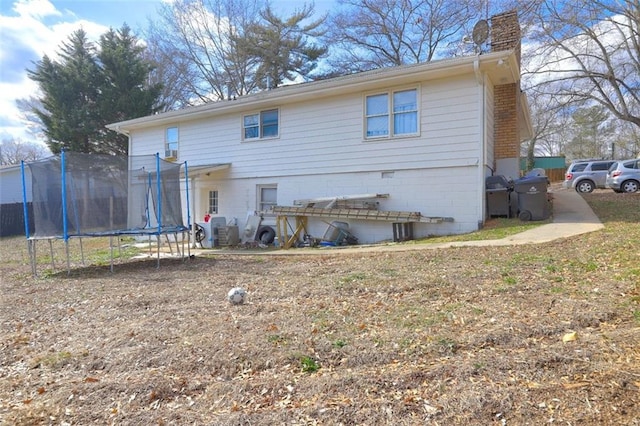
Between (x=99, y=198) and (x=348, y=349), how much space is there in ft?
21.8

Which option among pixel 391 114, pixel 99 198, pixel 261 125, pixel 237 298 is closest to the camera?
pixel 237 298

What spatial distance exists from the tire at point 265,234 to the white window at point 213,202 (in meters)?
2.61

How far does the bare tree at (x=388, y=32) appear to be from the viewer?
23.2 meters

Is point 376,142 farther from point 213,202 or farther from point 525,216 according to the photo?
point 213,202

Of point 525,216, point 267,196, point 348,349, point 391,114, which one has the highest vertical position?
point 391,114

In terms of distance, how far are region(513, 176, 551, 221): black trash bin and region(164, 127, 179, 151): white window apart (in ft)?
37.2

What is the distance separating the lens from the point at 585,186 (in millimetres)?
19844

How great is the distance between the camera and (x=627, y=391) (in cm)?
237

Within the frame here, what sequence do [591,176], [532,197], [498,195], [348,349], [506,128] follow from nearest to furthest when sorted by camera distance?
[348,349]
[532,197]
[498,195]
[506,128]
[591,176]

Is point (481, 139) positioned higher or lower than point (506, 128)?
lower

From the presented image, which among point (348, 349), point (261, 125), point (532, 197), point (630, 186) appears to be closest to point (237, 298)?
point (348, 349)

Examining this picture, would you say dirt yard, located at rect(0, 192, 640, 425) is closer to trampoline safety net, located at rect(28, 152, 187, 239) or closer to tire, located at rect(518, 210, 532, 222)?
trampoline safety net, located at rect(28, 152, 187, 239)

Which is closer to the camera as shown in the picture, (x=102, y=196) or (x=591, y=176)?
(x=102, y=196)

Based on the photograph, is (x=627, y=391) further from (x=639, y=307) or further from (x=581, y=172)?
(x=581, y=172)
